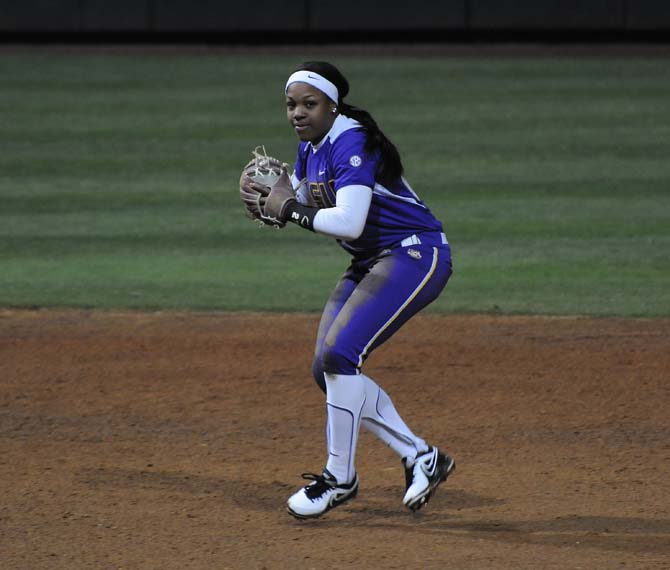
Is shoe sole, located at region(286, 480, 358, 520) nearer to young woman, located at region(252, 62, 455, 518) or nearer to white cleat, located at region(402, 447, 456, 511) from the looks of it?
young woman, located at region(252, 62, 455, 518)

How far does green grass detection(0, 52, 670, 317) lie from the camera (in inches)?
360

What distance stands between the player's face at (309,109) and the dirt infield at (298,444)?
1543mm

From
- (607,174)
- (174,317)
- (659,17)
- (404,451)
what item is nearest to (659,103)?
(607,174)

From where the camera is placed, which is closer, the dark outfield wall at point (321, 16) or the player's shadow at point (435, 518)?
the player's shadow at point (435, 518)

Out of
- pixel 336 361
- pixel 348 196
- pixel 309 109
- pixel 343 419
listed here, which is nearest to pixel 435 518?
pixel 343 419

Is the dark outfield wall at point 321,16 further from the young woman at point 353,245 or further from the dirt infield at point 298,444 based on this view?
the young woman at point 353,245

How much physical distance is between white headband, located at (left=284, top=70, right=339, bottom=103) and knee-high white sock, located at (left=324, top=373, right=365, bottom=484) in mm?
1095

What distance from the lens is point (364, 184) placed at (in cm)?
454

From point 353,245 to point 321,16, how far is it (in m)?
17.0

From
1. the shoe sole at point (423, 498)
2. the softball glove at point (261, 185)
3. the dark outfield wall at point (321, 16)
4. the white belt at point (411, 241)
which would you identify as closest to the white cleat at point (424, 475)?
the shoe sole at point (423, 498)

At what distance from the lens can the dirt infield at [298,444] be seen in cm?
447

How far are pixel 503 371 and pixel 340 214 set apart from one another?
2.74 meters

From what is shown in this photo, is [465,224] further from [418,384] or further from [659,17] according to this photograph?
Answer: [659,17]

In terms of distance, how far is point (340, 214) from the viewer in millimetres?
4512
